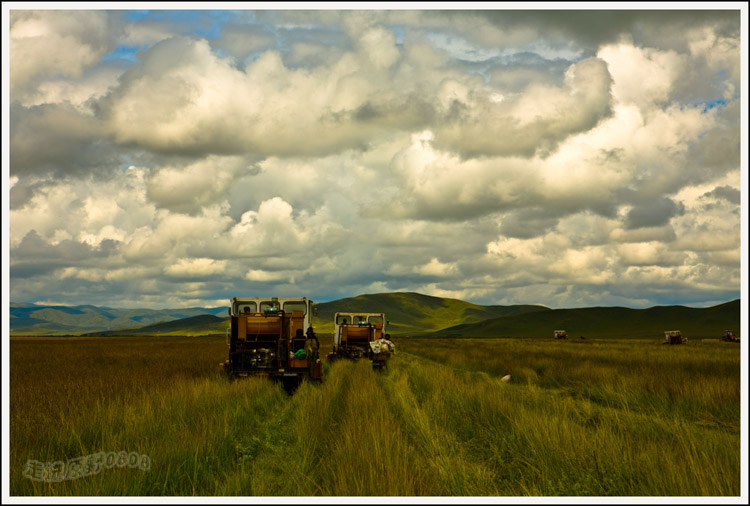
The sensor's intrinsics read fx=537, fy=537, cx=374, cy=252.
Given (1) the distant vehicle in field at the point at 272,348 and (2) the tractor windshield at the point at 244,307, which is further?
(2) the tractor windshield at the point at 244,307

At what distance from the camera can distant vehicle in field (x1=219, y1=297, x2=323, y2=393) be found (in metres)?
17.8

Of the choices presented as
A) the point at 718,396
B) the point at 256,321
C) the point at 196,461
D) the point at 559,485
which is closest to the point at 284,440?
the point at 196,461

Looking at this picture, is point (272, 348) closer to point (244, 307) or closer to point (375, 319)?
point (244, 307)

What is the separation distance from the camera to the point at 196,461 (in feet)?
23.0

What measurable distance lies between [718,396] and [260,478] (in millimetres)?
11925

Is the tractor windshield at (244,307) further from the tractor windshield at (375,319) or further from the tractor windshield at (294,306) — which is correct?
the tractor windshield at (375,319)

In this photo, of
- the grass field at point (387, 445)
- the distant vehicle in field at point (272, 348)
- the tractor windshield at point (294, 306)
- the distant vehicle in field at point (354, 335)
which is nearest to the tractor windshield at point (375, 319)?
the distant vehicle in field at point (354, 335)

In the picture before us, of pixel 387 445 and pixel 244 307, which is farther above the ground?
pixel 244 307

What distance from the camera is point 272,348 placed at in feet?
60.1

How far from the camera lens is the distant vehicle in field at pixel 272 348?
1783cm

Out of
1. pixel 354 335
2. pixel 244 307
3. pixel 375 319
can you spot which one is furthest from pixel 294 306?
pixel 375 319

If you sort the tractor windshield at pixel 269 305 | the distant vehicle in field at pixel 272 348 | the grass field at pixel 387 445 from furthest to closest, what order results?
the tractor windshield at pixel 269 305 < the distant vehicle in field at pixel 272 348 < the grass field at pixel 387 445

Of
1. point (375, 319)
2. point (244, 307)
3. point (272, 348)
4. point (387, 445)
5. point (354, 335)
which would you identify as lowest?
point (354, 335)

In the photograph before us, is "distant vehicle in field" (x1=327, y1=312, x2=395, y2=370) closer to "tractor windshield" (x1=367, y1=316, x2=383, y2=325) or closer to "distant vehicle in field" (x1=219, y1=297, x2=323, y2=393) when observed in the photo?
"tractor windshield" (x1=367, y1=316, x2=383, y2=325)
